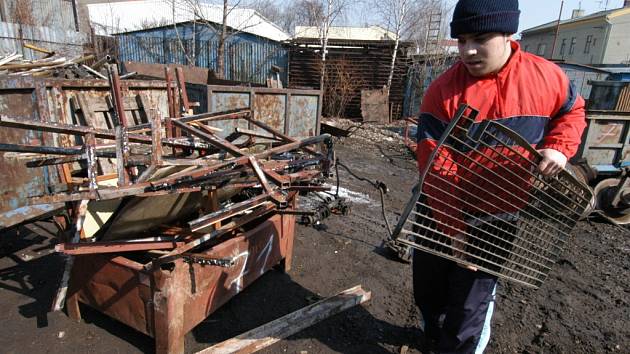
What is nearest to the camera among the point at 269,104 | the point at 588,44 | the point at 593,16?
the point at 269,104

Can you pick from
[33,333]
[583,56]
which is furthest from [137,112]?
[583,56]

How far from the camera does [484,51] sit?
1.64m

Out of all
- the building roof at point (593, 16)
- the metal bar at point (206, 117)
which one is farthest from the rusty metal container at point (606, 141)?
the building roof at point (593, 16)

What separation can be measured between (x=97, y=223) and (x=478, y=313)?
236cm

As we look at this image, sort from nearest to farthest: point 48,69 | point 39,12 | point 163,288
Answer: point 163,288 < point 48,69 < point 39,12

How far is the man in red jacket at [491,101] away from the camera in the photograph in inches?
63.1

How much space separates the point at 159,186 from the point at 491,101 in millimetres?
1650

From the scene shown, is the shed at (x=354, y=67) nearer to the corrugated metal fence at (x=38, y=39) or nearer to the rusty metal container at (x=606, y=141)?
the corrugated metal fence at (x=38, y=39)

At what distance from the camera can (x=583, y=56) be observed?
31.6 m

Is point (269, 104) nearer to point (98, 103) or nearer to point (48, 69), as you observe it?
point (98, 103)

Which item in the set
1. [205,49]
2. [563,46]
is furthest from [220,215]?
[563,46]

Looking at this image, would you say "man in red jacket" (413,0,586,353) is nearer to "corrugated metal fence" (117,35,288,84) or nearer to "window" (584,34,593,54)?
"corrugated metal fence" (117,35,288,84)

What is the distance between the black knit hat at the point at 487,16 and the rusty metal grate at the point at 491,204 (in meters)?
0.35

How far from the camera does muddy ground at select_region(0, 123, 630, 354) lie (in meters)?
2.52
